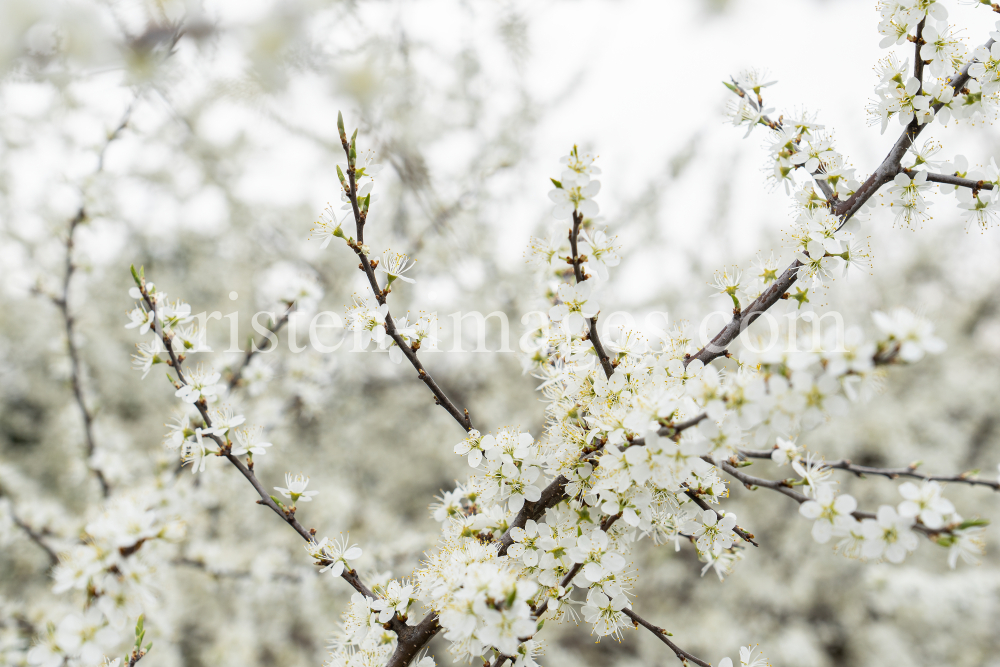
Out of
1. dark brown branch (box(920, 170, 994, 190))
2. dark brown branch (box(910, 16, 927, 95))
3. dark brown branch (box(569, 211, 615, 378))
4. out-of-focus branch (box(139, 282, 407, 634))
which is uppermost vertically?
dark brown branch (box(910, 16, 927, 95))

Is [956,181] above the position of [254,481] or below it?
above

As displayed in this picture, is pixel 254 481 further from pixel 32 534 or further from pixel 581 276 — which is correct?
pixel 32 534

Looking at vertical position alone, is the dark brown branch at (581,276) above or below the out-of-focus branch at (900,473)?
above

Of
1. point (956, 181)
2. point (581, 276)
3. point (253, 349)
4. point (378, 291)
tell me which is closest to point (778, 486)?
point (581, 276)

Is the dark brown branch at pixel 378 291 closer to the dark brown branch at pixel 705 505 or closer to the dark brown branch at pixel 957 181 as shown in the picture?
the dark brown branch at pixel 705 505

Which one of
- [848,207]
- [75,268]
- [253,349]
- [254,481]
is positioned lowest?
[254,481]

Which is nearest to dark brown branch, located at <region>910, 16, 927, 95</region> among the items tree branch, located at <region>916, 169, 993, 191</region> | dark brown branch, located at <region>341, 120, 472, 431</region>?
tree branch, located at <region>916, 169, 993, 191</region>

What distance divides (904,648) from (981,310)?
5.23 meters

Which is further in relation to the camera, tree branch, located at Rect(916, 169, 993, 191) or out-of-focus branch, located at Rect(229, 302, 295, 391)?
out-of-focus branch, located at Rect(229, 302, 295, 391)

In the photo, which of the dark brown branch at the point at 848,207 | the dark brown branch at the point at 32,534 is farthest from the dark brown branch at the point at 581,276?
the dark brown branch at the point at 32,534

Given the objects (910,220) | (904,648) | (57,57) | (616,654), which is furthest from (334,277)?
(904,648)

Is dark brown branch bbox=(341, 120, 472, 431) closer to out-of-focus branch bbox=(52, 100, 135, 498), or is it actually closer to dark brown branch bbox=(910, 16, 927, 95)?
dark brown branch bbox=(910, 16, 927, 95)

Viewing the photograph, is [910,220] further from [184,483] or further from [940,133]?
[940,133]

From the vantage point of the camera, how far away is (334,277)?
4672mm
